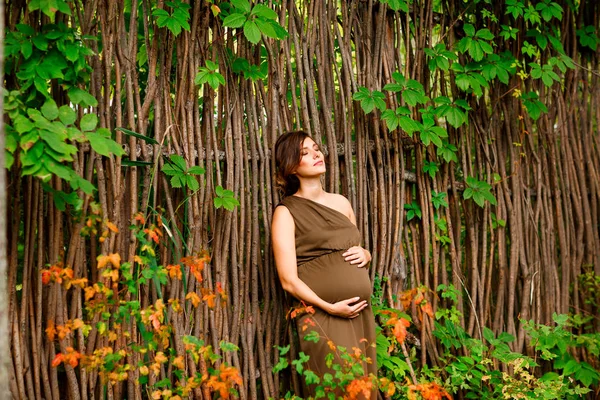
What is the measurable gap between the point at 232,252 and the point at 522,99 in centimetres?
187

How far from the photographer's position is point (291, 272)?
2.65m

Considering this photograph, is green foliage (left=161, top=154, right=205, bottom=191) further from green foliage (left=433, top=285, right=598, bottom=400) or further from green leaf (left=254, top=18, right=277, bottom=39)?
green foliage (left=433, top=285, right=598, bottom=400)

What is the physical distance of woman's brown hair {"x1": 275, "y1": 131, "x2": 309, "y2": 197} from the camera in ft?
9.02

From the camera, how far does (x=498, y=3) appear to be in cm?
358

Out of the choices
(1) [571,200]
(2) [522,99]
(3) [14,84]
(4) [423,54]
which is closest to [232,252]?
(3) [14,84]

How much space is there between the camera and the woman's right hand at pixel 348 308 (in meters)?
2.65

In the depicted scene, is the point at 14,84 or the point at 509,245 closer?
the point at 14,84

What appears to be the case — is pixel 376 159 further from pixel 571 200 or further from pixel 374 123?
pixel 571 200

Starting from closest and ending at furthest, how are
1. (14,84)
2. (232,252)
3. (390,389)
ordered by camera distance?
Result: (390,389)
(14,84)
(232,252)

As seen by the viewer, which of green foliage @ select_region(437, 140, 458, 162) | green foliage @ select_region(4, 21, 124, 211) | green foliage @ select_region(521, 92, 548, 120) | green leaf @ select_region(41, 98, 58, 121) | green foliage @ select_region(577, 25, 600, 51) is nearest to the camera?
green foliage @ select_region(4, 21, 124, 211)

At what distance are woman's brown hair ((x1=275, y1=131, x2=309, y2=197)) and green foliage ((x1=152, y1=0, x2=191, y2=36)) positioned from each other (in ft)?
2.03

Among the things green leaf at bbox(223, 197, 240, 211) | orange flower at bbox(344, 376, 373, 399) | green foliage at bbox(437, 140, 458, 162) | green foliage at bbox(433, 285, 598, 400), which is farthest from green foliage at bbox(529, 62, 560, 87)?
orange flower at bbox(344, 376, 373, 399)

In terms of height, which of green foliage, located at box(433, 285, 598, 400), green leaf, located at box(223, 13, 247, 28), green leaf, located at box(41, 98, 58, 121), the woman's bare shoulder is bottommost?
green foliage, located at box(433, 285, 598, 400)

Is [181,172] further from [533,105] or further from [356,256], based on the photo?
[533,105]
